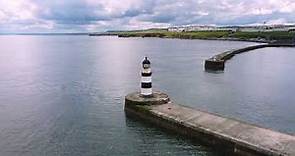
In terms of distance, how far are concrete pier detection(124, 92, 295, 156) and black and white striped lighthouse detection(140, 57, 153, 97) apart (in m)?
0.36

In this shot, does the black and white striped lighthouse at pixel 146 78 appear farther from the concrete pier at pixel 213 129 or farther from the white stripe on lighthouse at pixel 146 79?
the concrete pier at pixel 213 129

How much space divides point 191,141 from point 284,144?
3.55 meters

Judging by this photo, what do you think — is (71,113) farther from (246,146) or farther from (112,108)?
(246,146)

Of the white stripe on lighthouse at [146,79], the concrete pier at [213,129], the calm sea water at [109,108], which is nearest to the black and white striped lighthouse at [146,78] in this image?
the white stripe on lighthouse at [146,79]

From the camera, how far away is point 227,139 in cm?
1256

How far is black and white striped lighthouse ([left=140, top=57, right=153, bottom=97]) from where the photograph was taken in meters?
16.9

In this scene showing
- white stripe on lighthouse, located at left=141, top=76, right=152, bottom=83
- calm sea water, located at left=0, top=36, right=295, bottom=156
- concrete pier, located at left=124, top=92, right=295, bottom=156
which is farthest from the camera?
white stripe on lighthouse, located at left=141, top=76, right=152, bottom=83

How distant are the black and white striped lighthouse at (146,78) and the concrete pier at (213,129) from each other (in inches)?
14.1

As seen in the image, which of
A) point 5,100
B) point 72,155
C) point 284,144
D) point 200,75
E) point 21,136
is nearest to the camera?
point 284,144

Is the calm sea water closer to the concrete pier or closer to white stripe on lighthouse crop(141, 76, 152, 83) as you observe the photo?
the concrete pier

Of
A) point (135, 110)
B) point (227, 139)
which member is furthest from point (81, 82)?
point (227, 139)

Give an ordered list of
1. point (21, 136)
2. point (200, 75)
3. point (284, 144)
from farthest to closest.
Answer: point (200, 75) < point (21, 136) < point (284, 144)

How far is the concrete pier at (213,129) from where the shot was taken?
11653mm

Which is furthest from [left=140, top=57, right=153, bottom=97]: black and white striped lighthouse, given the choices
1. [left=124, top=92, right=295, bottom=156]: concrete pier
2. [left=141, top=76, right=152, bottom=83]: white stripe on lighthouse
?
[left=124, top=92, right=295, bottom=156]: concrete pier
